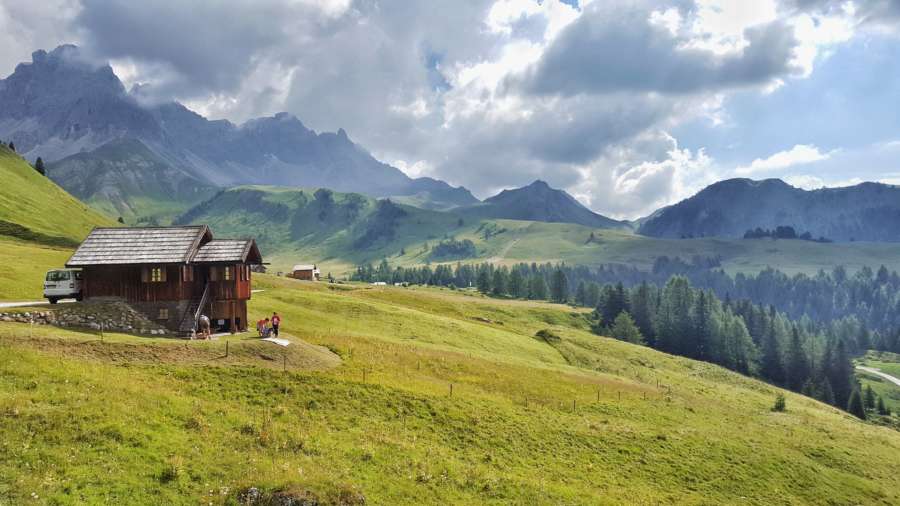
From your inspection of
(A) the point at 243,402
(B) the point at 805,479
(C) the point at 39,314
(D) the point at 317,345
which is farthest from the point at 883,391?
(C) the point at 39,314

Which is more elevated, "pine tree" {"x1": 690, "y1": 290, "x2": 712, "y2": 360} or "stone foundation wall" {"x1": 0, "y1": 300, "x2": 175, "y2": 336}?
"stone foundation wall" {"x1": 0, "y1": 300, "x2": 175, "y2": 336}

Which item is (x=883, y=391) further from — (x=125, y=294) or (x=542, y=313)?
(x=125, y=294)

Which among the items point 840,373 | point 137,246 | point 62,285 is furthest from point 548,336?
point 840,373

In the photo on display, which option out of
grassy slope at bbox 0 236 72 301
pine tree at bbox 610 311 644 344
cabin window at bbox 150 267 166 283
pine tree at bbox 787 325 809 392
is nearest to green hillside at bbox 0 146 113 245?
grassy slope at bbox 0 236 72 301

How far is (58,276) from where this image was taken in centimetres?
4419

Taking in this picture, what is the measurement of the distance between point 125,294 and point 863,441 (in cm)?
7392

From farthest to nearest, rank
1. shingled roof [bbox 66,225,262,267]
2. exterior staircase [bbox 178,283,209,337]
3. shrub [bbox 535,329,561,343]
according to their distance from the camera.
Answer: shrub [bbox 535,329,561,343]
exterior staircase [bbox 178,283,209,337]
shingled roof [bbox 66,225,262,267]

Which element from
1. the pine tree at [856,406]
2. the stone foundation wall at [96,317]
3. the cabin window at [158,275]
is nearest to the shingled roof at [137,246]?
the cabin window at [158,275]

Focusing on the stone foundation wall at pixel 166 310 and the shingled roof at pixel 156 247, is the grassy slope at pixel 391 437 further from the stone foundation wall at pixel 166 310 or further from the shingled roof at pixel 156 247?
the shingled roof at pixel 156 247

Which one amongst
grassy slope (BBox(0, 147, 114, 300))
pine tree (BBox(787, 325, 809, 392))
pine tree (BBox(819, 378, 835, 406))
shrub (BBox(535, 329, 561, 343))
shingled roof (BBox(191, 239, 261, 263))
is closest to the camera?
shingled roof (BBox(191, 239, 261, 263))

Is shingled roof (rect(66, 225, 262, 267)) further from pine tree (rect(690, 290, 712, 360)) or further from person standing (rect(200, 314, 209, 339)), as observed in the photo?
pine tree (rect(690, 290, 712, 360))

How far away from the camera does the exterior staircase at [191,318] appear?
148 ft

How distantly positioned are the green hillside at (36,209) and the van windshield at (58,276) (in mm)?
88984

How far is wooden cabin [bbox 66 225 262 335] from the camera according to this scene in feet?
146
